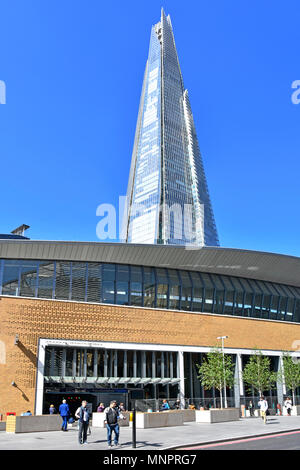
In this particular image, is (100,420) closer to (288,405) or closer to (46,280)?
(46,280)

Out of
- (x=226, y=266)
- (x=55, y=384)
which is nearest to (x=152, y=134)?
(x=226, y=266)

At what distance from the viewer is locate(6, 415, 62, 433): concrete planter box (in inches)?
879

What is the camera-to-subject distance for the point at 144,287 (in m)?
37.8

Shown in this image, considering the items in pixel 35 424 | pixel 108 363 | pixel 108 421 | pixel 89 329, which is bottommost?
pixel 35 424

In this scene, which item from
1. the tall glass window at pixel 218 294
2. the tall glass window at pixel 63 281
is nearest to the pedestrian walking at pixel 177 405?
the tall glass window at pixel 218 294

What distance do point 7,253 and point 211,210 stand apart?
6048 inches

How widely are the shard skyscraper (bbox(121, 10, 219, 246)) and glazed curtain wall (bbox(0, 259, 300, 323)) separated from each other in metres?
108

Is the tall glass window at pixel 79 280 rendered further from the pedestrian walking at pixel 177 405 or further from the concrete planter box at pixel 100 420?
the pedestrian walking at pixel 177 405

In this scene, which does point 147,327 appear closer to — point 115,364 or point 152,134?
point 115,364

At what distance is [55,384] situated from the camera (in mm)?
31469

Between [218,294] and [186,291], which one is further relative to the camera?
[218,294]

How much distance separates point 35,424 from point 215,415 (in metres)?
11.6

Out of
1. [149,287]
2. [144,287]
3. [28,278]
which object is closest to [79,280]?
[28,278]

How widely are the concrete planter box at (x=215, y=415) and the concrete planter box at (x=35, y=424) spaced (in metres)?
9.46
